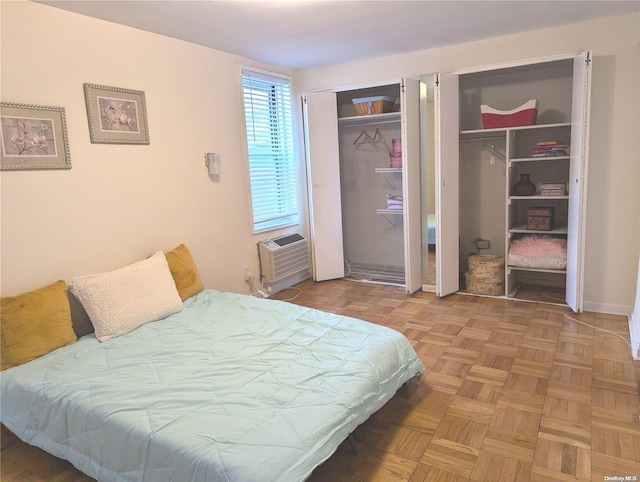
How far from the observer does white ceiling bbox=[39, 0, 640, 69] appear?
9.02 feet

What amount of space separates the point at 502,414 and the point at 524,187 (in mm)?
2413

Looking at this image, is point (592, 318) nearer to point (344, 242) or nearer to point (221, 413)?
A: point (344, 242)

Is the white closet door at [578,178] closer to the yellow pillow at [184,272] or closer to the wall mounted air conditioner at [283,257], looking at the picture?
the wall mounted air conditioner at [283,257]

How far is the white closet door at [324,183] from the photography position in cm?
461

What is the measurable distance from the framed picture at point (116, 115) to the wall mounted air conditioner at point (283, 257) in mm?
1614

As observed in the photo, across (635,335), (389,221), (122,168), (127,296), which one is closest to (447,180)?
(389,221)

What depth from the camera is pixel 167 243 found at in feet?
11.2

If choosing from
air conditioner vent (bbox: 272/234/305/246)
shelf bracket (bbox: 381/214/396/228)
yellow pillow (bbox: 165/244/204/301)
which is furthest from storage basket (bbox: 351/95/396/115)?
yellow pillow (bbox: 165/244/204/301)

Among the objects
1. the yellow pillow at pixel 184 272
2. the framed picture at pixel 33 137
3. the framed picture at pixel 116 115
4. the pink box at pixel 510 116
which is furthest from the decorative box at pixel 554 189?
the framed picture at pixel 33 137

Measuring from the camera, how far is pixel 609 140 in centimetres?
349

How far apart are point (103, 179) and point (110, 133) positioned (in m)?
0.32

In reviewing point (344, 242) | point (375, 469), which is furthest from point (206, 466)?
point (344, 242)

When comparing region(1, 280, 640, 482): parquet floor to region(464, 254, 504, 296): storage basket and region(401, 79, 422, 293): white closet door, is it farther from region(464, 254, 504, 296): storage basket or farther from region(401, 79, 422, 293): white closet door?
region(401, 79, 422, 293): white closet door

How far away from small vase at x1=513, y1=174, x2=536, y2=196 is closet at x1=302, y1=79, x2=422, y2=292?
91cm
